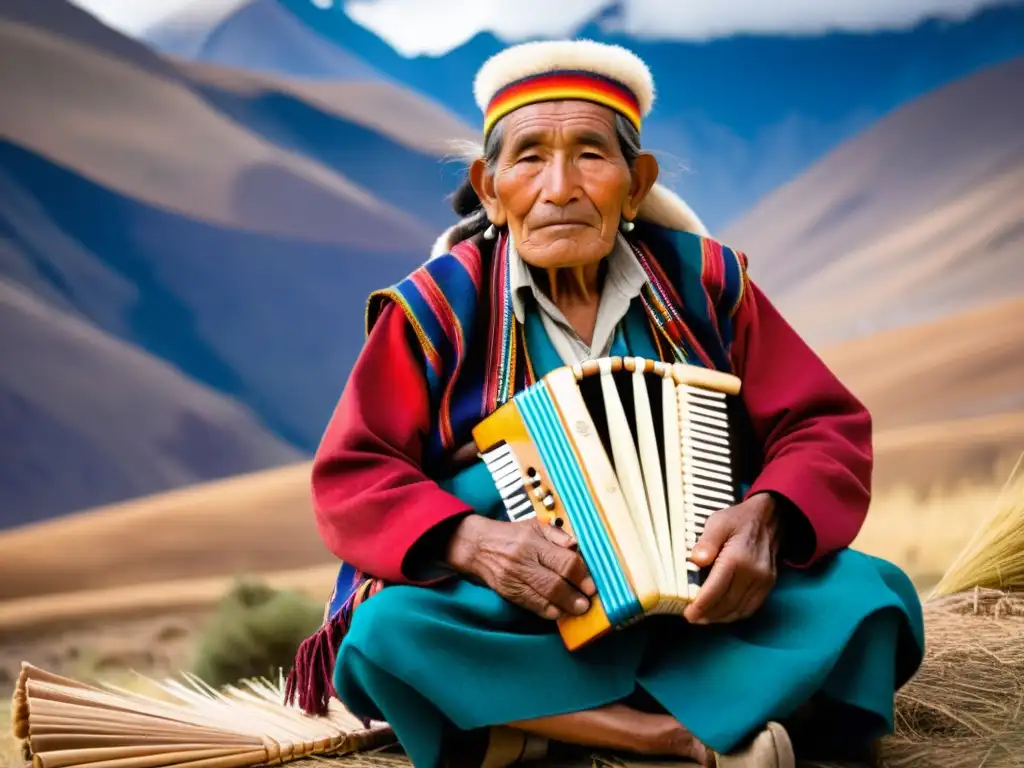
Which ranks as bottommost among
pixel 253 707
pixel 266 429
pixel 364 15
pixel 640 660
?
pixel 640 660

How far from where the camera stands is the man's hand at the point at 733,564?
2.52 meters

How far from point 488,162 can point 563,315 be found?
42cm

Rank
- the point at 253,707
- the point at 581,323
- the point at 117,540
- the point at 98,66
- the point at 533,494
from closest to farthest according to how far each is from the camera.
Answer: the point at 533,494 → the point at 581,323 → the point at 253,707 → the point at 117,540 → the point at 98,66

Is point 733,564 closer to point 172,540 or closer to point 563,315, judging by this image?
point 563,315

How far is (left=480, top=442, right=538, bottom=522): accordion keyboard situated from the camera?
267 cm

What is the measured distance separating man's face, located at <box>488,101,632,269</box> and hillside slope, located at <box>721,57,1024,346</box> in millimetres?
3673

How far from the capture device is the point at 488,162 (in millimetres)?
3074

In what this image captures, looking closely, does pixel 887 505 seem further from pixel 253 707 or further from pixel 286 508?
pixel 253 707

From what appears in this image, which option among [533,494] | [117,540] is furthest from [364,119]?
[533,494]

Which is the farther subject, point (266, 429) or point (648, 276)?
point (266, 429)

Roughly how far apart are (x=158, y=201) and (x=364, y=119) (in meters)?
1.28

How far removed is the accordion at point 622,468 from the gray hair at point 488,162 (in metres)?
0.60

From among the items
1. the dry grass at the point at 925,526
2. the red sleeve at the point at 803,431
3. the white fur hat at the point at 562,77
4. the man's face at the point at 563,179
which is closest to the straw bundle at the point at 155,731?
the red sleeve at the point at 803,431

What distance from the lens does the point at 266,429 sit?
6.18 m
